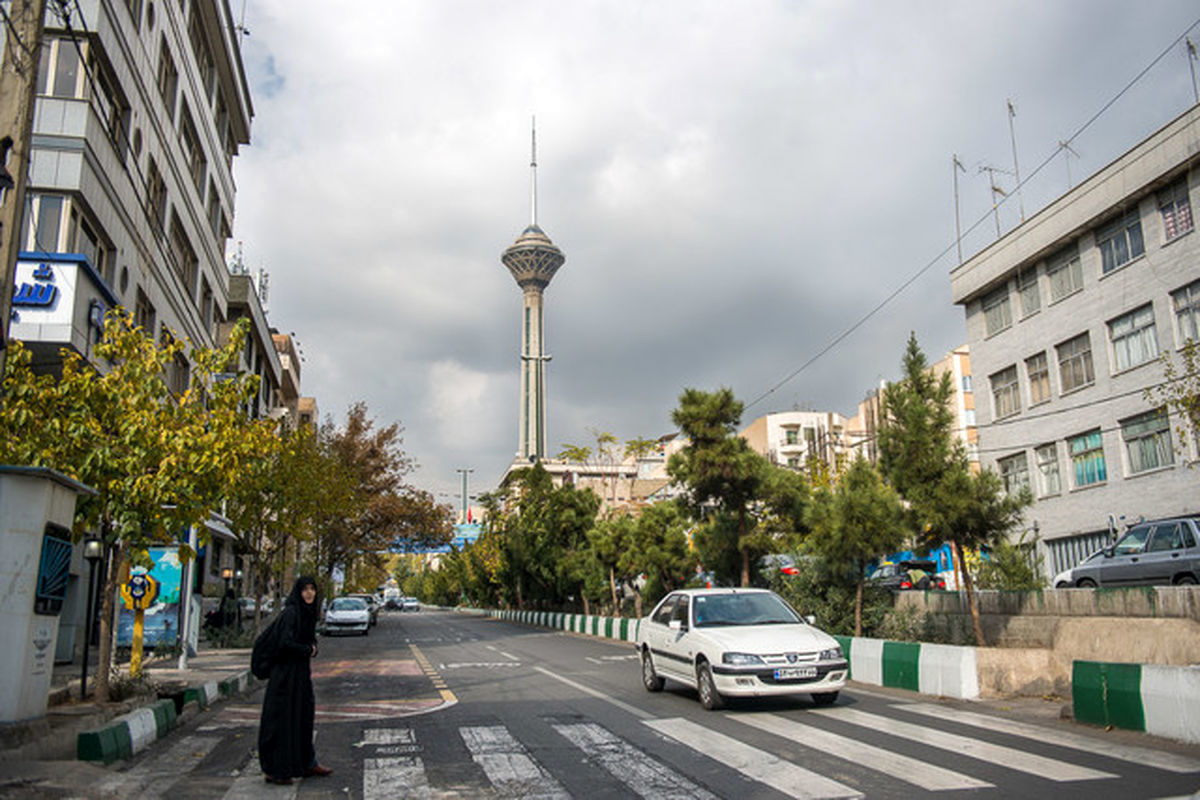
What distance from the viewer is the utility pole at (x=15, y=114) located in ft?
25.0

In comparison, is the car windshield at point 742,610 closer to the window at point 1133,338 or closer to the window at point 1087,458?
the window at point 1133,338

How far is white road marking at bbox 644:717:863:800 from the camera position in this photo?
265 inches

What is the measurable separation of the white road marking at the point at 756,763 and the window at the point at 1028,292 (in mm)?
28707

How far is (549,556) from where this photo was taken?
44.8 meters

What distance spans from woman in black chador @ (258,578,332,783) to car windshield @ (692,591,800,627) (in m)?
6.02

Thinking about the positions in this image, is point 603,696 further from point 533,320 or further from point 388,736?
point 533,320

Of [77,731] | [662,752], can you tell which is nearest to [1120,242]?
[662,752]

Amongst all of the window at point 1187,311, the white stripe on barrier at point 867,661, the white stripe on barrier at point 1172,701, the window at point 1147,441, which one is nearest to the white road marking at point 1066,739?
the white stripe on barrier at point 1172,701

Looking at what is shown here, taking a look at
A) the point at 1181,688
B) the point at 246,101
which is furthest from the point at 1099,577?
the point at 246,101

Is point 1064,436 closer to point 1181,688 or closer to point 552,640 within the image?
point 552,640

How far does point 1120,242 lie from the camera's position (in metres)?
29.7


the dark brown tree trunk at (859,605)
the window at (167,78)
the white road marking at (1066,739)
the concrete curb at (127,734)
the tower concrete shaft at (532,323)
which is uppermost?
the tower concrete shaft at (532,323)

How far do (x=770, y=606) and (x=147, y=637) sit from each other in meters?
16.5

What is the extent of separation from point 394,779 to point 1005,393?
33.3m
